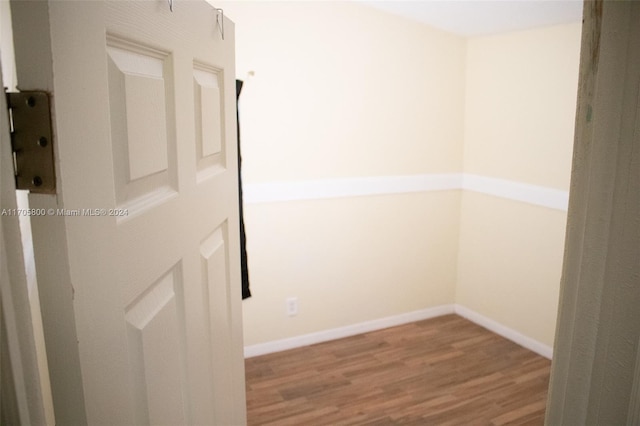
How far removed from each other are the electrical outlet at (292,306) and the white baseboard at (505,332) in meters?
1.32

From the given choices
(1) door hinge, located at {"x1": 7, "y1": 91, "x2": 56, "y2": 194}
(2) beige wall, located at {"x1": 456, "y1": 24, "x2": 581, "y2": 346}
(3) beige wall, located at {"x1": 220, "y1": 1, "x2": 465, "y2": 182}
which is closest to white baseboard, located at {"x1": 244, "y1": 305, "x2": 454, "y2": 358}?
(2) beige wall, located at {"x1": 456, "y1": 24, "x2": 581, "y2": 346}

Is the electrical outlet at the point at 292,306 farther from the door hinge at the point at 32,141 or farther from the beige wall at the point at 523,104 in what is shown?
the door hinge at the point at 32,141

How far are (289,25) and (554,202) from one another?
5.98 feet

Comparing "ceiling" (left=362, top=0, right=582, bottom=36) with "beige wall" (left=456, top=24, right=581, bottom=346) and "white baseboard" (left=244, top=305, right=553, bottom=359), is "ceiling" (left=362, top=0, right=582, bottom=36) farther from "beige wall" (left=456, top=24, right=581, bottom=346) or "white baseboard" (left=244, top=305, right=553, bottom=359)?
"white baseboard" (left=244, top=305, right=553, bottom=359)

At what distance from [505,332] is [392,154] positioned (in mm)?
1415

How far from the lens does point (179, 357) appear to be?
917 mm

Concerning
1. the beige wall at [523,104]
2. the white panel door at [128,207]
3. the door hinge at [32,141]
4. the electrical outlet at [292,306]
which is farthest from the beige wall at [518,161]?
the door hinge at [32,141]

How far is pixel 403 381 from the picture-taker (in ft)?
8.73

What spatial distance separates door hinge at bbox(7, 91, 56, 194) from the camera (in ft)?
1.76

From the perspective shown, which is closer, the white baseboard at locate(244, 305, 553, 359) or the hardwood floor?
the hardwood floor

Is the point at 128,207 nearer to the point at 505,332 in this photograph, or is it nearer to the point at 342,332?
the point at 342,332

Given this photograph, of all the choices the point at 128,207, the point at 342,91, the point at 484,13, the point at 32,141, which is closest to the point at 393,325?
the point at 342,91

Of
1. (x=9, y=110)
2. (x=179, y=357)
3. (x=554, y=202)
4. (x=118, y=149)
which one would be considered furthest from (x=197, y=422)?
(x=554, y=202)

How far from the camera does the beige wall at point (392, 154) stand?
2.68 meters
